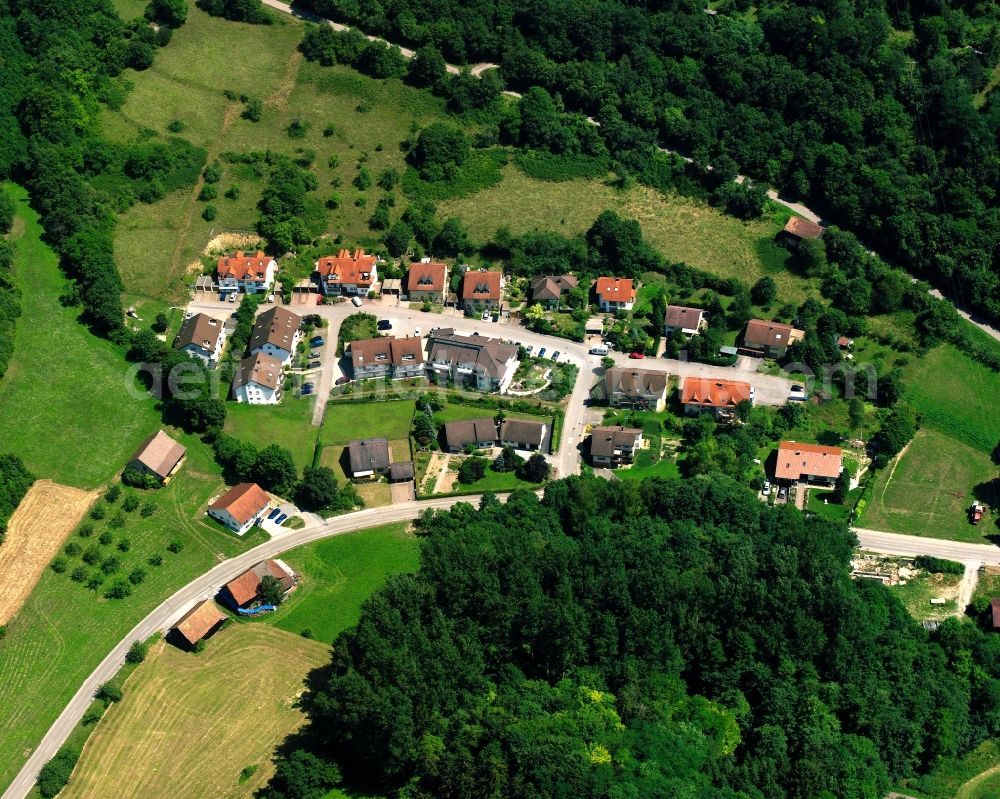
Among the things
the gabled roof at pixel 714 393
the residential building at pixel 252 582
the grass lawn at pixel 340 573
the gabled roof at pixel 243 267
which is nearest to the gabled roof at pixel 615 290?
the gabled roof at pixel 714 393

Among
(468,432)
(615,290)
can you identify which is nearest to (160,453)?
(468,432)

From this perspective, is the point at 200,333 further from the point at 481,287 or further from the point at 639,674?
the point at 639,674

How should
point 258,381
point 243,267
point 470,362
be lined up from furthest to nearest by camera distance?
point 243,267 → point 470,362 → point 258,381

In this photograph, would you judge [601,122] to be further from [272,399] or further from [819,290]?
[272,399]

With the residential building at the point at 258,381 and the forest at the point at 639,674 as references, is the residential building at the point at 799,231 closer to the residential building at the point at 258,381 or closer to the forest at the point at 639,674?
the forest at the point at 639,674

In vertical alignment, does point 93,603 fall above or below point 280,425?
below

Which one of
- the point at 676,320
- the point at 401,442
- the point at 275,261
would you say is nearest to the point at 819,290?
the point at 676,320
